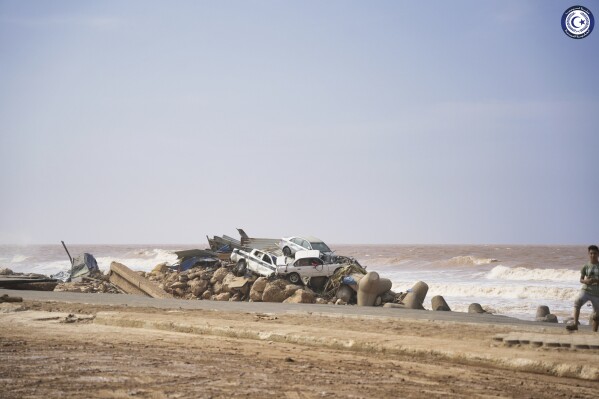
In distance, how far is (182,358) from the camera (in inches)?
397

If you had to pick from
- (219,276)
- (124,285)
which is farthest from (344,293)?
(124,285)

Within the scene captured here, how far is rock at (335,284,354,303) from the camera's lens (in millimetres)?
27052

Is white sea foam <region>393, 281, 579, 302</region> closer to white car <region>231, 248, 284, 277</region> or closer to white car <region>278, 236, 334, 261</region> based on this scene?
white car <region>278, 236, 334, 261</region>

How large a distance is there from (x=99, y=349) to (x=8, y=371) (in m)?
2.27

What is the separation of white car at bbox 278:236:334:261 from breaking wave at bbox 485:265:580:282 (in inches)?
1007

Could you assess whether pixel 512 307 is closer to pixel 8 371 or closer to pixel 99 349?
pixel 99 349

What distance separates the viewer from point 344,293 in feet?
89.2

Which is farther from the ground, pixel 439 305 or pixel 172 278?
pixel 172 278

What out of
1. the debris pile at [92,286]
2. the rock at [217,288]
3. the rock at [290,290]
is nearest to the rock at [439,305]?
the rock at [290,290]

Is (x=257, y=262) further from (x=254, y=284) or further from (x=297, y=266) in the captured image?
(x=254, y=284)

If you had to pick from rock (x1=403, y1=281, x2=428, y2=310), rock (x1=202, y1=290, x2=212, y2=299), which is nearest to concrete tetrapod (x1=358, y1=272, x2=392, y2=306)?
rock (x1=403, y1=281, x2=428, y2=310)

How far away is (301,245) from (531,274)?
30383mm

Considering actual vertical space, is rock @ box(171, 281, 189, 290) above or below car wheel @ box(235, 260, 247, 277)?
below

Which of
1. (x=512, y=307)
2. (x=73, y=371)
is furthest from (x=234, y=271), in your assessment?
(x=73, y=371)
